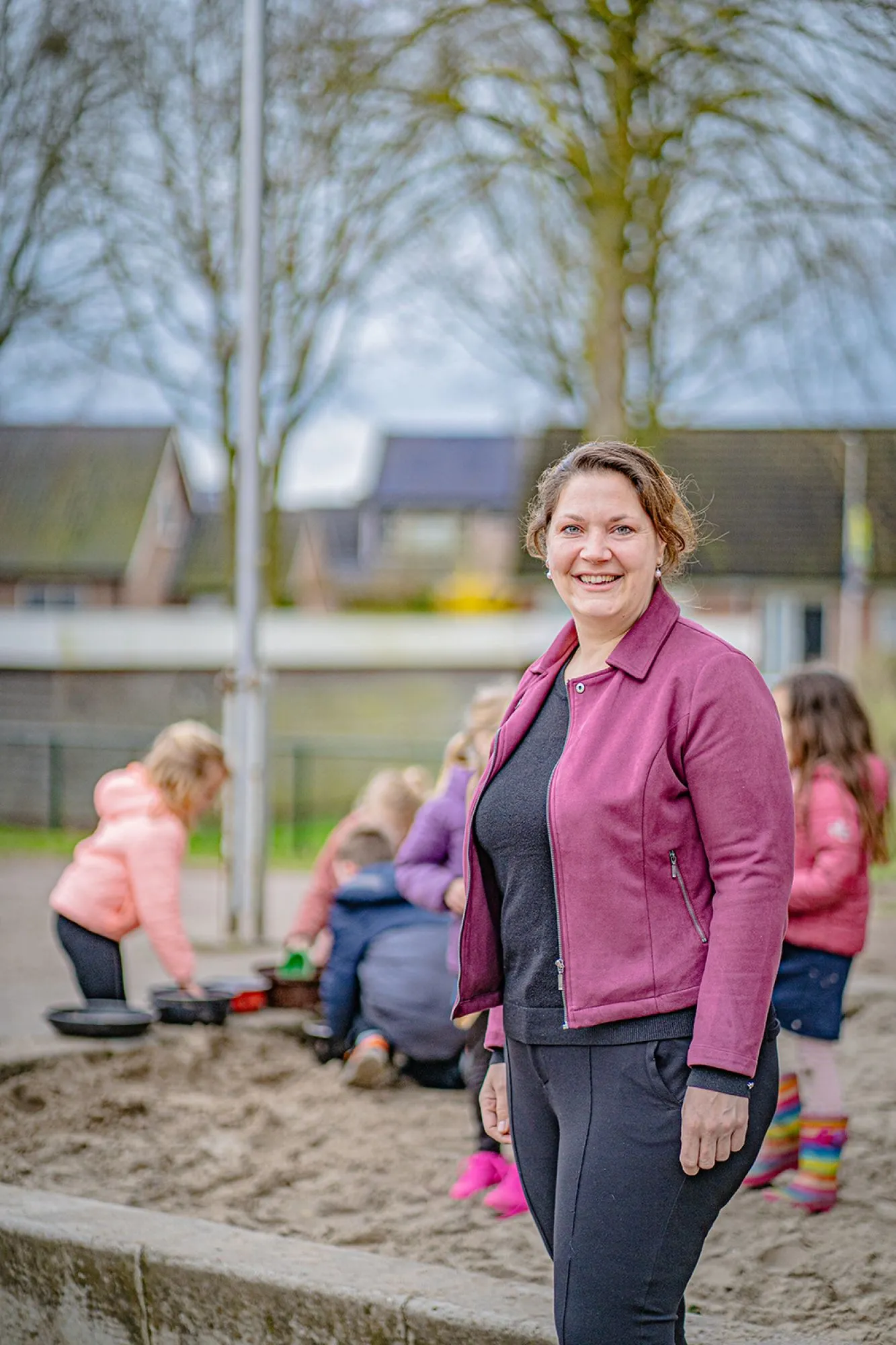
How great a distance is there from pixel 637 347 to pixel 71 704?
8.60m

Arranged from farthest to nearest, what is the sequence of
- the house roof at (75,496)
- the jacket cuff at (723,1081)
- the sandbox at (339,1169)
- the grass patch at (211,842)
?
1. the house roof at (75,496)
2. the grass patch at (211,842)
3. the sandbox at (339,1169)
4. the jacket cuff at (723,1081)

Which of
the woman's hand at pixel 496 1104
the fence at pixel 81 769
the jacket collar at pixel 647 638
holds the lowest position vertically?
the fence at pixel 81 769

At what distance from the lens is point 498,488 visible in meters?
58.2

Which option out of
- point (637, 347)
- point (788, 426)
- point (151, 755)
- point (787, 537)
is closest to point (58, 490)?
point (787, 537)

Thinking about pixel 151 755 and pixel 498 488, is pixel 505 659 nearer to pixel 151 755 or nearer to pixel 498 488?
pixel 151 755

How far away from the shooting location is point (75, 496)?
112 feet

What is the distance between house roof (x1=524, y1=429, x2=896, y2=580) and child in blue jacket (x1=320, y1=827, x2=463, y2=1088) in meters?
28.7

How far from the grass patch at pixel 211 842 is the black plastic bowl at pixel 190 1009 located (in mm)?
8512

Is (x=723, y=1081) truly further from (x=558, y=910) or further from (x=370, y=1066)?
(x=370, y=1066)

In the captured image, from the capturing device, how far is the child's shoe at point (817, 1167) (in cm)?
415

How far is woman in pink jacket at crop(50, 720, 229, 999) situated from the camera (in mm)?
5414

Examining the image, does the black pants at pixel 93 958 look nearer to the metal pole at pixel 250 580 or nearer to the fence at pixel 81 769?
the metal pole at pixel 250 580

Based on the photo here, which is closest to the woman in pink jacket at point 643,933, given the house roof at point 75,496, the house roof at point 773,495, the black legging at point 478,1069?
the black legging at point 478,1069

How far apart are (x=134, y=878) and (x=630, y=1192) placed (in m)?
3.47
